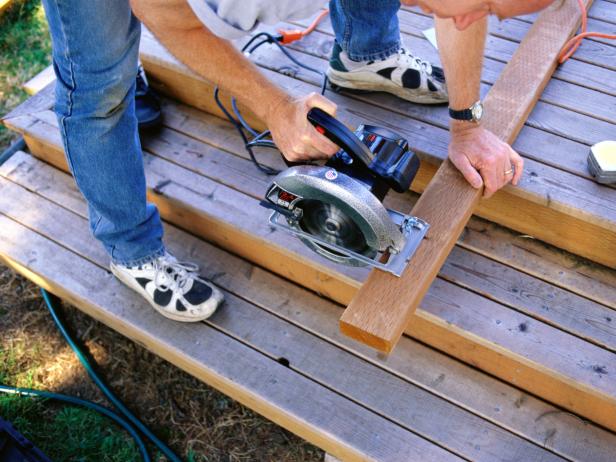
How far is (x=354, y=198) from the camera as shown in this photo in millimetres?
1316

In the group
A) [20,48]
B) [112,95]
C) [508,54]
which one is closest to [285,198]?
[112,95]

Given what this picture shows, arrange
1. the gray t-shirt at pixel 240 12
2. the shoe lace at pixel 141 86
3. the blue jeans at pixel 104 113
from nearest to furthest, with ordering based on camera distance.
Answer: the gray t-shirt at pixel 240 12 → the blue jeans at pixel 104 113 → the shoe lace at pixel 141 86

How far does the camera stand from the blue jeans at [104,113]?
56.0 inches

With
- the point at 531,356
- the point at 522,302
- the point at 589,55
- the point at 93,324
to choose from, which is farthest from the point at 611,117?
the point at 93,324

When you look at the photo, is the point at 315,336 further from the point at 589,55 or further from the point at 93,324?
the point at 589,55

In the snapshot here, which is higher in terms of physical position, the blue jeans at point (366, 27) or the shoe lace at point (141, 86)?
the blue jeans at point (366, 27)

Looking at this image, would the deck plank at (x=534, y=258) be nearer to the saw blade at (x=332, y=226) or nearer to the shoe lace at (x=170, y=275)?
the shoe lace at (x=170, y=275)

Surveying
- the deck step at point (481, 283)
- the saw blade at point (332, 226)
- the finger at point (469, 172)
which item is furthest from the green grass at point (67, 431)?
the finger at point (469, 172)

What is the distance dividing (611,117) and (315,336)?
1184 millimetres

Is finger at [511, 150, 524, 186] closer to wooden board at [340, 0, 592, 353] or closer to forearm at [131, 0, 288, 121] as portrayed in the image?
wooden board at [340, 0, 592, 353]

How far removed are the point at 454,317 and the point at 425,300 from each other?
0.31 ft

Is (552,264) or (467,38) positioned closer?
(467,38)

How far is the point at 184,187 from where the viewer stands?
7.20ft

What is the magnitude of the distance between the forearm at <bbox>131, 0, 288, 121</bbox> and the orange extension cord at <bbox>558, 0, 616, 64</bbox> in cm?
121
